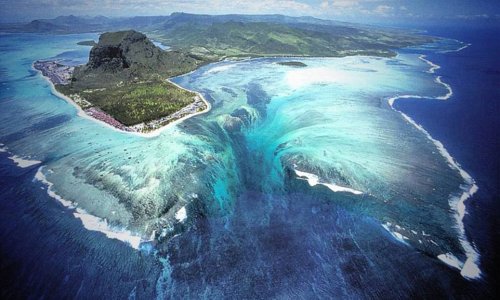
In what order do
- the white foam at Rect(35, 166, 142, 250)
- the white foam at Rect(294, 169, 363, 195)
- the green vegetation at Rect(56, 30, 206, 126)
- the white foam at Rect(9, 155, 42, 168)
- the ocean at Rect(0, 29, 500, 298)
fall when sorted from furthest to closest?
1. the green vegetation at Rect(56, 30, 206, 126)
2. the white foam at Rect(9, 155, 42, 168)
3. the white foam at Rect(294, 169, 363, 195)
4. the white foam at Rect(35, 166, 142, 250)
5. the ocean at Rect(0, 29, 500, 298)

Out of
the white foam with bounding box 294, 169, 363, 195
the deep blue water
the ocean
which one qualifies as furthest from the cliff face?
the deep blue water

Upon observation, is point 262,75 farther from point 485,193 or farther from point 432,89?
point 485,193

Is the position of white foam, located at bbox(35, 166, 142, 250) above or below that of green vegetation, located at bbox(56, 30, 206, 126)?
below

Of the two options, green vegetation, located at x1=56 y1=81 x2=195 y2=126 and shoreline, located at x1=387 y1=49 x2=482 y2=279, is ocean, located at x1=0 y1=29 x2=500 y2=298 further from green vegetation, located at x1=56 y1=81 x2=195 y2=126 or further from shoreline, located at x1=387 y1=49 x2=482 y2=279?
green vegetation, located at x1=56 y1=81 x2=195 y2=126

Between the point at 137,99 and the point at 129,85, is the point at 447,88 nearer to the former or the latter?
the point at 137,99

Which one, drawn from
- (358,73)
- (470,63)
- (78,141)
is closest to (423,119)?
(358,73)

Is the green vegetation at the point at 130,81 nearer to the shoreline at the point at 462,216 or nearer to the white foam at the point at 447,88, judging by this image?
the shoreline at the point at 462,216
